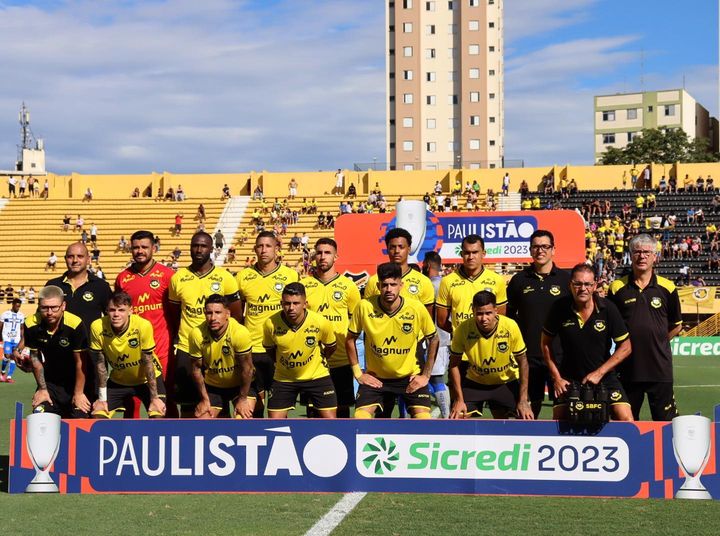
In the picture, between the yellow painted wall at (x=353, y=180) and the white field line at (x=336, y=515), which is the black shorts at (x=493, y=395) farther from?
the yellow painted wall at (x=353, y=180)

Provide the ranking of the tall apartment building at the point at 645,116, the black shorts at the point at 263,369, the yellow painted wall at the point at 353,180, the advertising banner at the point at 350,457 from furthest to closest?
the tall apartment building at the point at 645,116 → the yellow painted wall at the point at 353,180 → the black shorts at the point at 263,369 → the advertising banner at the point at 350,457

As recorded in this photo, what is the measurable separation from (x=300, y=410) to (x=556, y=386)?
6.61 m

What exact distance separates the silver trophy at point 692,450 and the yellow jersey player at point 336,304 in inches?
113

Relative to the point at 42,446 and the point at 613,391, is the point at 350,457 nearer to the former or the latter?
the point at 613,391

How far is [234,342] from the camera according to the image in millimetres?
8336

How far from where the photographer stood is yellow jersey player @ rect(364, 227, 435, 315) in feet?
29.0

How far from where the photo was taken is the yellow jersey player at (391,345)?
827cm

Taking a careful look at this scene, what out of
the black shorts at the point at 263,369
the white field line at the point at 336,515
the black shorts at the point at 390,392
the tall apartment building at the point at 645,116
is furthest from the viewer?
the tall apartment building at the point at 645,116

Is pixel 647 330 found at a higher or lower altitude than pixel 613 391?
higher

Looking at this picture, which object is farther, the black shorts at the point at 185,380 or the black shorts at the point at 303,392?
the black shorts at the point at 185,380

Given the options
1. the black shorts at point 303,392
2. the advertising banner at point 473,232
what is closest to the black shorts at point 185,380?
the black shorts at point 303,392

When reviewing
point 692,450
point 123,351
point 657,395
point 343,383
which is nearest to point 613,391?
point 657,395

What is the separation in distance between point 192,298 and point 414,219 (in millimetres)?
9177

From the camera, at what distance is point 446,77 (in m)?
99.2
